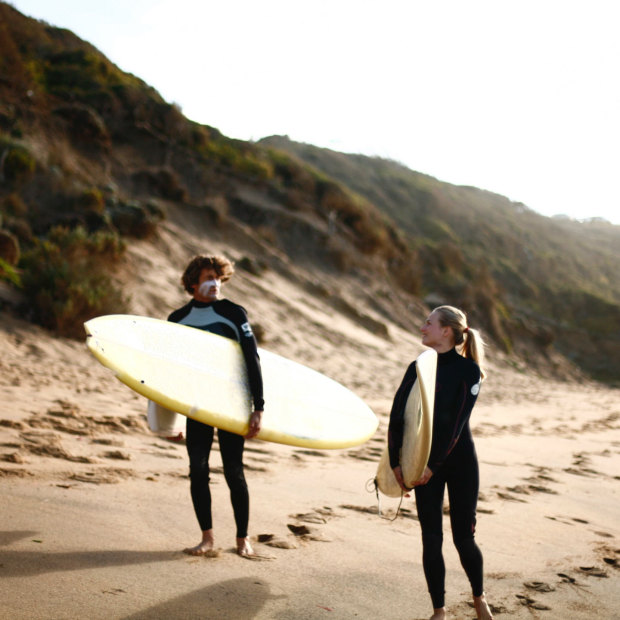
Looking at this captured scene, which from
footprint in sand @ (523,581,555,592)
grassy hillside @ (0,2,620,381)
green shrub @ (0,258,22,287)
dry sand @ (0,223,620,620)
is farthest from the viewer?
grassy hillside @ (0,2,620,381)

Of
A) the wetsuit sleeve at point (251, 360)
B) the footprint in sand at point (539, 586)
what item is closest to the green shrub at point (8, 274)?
the wetsuit sleeve at point (251, 360)

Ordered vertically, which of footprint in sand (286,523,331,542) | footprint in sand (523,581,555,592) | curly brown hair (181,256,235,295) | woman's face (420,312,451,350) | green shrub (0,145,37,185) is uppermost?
green shrub (0,145,37,185)

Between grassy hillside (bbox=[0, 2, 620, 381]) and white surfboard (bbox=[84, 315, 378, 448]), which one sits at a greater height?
grassy hillside (bbox=[0, 2, 620, 381])

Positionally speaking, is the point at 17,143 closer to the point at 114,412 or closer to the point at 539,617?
the point at 114,412

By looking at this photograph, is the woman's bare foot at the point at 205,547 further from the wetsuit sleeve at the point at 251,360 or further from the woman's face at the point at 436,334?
the woman's face at the point at 436,334

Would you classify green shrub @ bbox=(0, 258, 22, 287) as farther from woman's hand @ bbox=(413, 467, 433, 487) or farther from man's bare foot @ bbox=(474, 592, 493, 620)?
man's bare foot @ bbox=(474, 592, 493, 620)

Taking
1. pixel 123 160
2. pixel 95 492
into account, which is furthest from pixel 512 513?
pixel 123 160

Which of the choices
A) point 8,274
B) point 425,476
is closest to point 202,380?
point 425,476

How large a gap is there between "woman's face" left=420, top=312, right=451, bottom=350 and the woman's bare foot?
1.28 metres

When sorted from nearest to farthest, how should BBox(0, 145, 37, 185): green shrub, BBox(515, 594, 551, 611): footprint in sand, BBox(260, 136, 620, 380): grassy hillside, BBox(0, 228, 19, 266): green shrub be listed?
BBox(515, 594, 551, 611): footprint in sand
BBox(0, 228, 19, 266): green shrub
BBox(0, 145, 37, 185): green shrub
BBox(260, 136, 620, 380): grassy hillside

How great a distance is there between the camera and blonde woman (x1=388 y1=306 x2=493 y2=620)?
217 centimetres

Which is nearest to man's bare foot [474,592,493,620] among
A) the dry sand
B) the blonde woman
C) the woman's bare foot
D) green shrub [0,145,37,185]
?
the blonde woman

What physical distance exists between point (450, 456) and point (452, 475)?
0.24 feet

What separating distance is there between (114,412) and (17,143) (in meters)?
9.85
